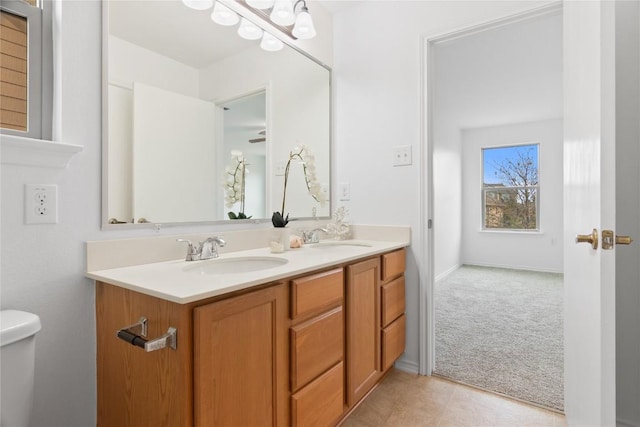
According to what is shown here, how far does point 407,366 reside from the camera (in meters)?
1.97

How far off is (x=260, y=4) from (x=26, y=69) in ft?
3.62

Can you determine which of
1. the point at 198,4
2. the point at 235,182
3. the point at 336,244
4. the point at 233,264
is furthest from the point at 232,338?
the point at 198,4

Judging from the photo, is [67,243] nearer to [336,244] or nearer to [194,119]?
[194,119]

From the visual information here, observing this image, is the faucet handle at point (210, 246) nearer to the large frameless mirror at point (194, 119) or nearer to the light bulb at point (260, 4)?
the large frameless mirror at point (194, 119)

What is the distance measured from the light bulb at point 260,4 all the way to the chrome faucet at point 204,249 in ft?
3.95

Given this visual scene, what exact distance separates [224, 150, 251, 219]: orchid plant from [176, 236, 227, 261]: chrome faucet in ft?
0.78

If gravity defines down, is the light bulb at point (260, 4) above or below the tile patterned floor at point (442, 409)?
above

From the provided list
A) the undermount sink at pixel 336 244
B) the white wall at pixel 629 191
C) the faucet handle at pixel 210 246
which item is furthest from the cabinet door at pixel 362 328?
the white wall at pixel 629 191

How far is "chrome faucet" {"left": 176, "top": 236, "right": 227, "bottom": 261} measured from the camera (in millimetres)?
1317

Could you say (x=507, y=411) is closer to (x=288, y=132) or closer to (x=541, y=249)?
(x=288, y=132)

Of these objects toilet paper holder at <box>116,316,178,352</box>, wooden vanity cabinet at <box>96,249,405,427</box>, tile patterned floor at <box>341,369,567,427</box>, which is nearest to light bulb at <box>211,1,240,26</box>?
wooden vanity cabinet at <box>96,249,405,427</box>

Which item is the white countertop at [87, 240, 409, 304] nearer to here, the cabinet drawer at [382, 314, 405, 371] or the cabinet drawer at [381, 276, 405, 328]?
the cabinet drawer at [381, 276, 405, 328]

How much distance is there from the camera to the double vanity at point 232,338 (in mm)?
842

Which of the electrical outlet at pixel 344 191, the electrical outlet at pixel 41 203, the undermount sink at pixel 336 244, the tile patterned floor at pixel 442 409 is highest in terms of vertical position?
the electrical outlet at pixel 344 191
